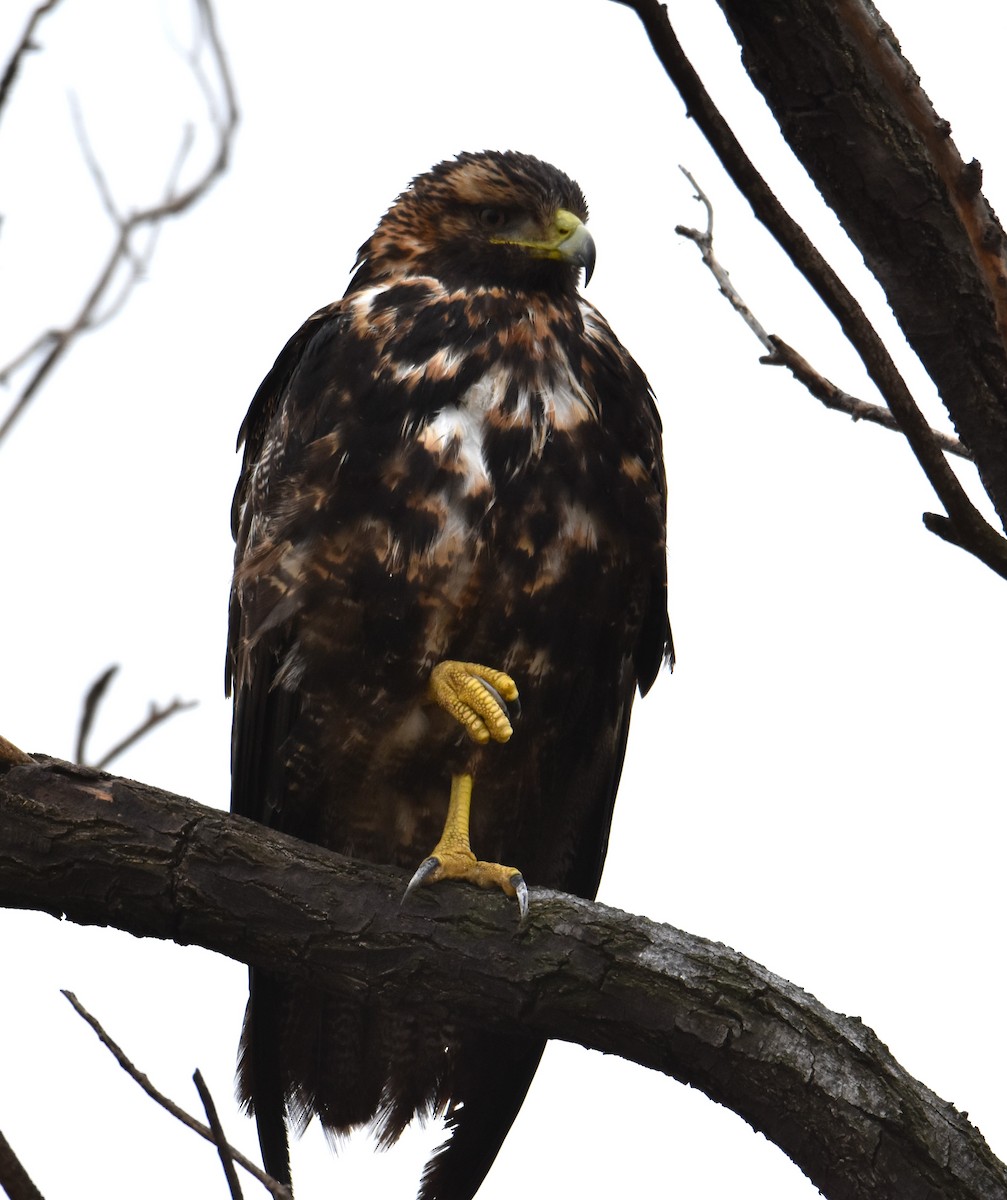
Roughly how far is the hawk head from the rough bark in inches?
68.1

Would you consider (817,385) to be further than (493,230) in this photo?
No

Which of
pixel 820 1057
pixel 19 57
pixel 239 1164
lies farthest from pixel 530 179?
pixel 239 1164

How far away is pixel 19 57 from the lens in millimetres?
2945

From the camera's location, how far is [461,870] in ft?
10.6

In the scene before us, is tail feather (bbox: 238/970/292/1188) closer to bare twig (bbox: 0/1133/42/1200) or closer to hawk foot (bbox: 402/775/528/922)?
hawk foot (bbox: 402/775/528/922)

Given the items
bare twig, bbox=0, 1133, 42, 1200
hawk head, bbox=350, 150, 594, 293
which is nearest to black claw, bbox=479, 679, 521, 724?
hawk head, bbox=350, 150, 594, 293

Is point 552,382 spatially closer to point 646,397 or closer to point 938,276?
point 646,397

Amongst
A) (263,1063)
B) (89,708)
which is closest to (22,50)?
(89,708)

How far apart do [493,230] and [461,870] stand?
67.6 inches

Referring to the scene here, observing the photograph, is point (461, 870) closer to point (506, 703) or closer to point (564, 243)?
point (506, 703)

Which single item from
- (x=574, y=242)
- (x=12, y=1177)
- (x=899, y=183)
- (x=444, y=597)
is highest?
(x=574, y=242)

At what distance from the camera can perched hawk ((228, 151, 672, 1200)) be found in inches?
139

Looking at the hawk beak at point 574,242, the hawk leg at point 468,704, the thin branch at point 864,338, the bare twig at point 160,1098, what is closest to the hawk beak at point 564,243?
the hawk beak at point 574,242

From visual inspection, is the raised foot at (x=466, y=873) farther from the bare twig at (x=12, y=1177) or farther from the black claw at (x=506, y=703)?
the bare twig at (x=12, y=1177)
